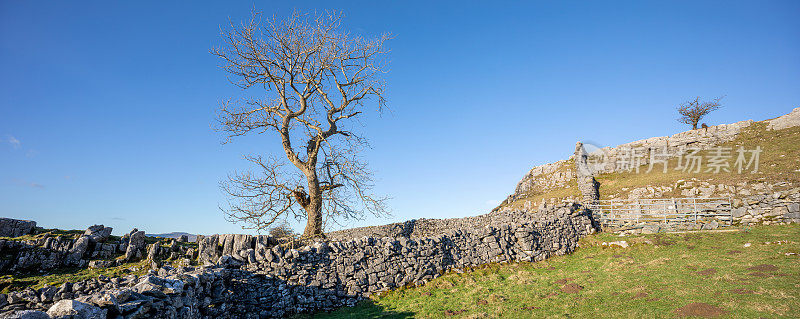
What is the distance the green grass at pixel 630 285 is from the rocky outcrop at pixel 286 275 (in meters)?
0.64

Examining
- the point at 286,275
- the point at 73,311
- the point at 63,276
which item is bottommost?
the point at 286,275

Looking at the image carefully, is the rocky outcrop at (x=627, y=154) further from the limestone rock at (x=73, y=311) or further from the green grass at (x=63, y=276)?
the limestone rock at (x=73, y=311)

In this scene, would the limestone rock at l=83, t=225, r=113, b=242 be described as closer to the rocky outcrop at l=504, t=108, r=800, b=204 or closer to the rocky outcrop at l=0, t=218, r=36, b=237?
the rocky outcrop at l=0, t=218, r=36, b=237

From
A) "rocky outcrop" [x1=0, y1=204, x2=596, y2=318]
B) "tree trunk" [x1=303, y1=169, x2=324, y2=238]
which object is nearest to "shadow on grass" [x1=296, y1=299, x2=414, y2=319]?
"rocky outcrop" [x1=0, y1=204, x2=596, y2=318]

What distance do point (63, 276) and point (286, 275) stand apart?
684 centimetres

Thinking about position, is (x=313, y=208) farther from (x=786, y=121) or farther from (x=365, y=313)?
→ (x=786, y=121)

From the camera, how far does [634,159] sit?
140ft

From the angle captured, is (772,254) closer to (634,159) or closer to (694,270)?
(694,270)

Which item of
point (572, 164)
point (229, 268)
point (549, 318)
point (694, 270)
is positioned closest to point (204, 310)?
point (229, 268)

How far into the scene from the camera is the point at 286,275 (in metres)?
11.0

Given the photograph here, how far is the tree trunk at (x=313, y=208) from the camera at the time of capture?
1656 centimetres

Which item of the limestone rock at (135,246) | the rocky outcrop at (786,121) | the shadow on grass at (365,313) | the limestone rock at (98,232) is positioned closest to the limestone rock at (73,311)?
the shadow on grass at (365,313)

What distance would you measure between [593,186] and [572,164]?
1004cm
